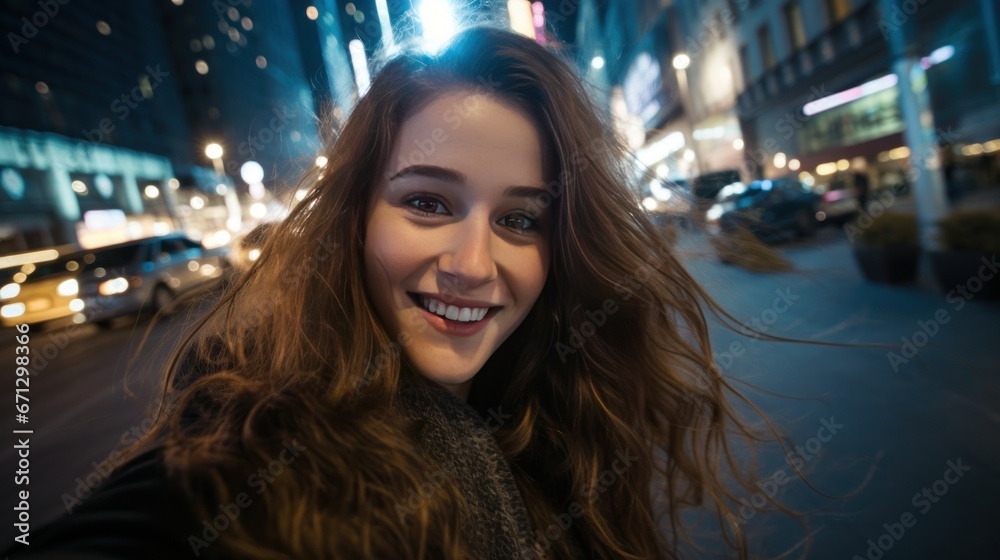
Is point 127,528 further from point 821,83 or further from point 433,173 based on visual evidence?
point 821,83

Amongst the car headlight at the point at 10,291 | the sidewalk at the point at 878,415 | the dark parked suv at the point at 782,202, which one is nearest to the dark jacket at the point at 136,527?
the sidewalk at the point at 878,415

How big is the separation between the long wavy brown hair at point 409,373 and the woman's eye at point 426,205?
102 millimetres

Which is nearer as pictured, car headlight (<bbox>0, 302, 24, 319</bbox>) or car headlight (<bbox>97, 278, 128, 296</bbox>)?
car headlight (<bbox>97, 278, 128, 296</bbox>)

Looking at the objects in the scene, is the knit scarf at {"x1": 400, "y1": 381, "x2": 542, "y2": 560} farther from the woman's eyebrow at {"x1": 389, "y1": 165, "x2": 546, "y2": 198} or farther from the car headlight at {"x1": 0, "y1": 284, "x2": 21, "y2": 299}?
the car headlight at {"x1": 0, "y1": 284, "x2": 21, "y2": 299}

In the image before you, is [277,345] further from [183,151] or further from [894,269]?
[183,151]

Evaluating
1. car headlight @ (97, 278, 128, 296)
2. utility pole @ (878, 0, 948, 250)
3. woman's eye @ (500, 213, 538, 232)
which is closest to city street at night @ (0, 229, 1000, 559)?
woman's eye @ (500, 213, 538, 232)

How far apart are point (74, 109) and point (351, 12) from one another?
56.1 ft

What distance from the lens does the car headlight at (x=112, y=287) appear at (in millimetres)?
8891

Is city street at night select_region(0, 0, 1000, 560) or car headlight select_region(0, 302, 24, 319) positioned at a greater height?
car headlight select_region(0, 302, 24, 319)

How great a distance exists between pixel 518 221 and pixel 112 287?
10520 mm

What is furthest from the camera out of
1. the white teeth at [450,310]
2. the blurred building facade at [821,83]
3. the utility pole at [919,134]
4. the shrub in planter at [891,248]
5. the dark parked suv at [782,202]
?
the blurred building facade at [821,83]

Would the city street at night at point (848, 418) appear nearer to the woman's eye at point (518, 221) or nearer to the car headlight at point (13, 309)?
the woman's eye at point (518, 221)

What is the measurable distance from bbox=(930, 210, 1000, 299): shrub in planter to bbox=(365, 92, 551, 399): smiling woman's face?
5.54m

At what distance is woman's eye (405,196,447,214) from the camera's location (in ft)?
3.96
